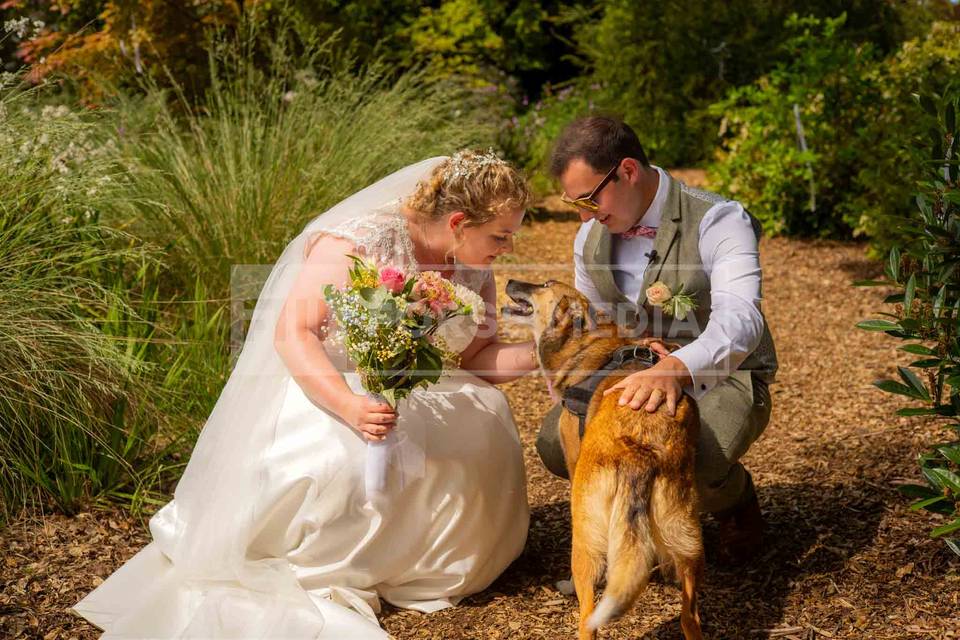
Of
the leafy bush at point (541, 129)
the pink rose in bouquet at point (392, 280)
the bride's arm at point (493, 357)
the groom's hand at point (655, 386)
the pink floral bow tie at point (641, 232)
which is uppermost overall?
the pink rose in bouquet at point (392, 280)

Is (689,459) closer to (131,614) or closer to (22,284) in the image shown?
(131,614)

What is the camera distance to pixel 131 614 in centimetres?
340

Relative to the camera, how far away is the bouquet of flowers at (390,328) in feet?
10.7

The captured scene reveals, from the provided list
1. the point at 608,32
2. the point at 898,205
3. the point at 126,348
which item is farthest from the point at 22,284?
the point at 608,32

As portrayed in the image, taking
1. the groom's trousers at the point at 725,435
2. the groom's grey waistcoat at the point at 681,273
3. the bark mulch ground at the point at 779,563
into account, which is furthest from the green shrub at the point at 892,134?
the groom's trousers at the point at 725,435

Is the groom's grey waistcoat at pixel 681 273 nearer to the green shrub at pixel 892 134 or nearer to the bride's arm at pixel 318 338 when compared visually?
the bride's arm at pixel 318 338

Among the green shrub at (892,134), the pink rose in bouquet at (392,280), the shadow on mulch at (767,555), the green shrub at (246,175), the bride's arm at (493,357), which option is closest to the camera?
the pink rose in bouquet at (392,280)

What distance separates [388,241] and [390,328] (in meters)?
0.56

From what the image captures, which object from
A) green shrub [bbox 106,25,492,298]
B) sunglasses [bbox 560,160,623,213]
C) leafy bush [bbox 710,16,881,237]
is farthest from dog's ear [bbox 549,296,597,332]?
leafy bush [bbox 710,16,881,237]

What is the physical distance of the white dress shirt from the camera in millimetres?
3379

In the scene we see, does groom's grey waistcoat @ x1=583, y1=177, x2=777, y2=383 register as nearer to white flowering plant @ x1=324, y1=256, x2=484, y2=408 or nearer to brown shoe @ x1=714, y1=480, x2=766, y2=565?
brown shoe @ x1=714, y1=480, x2=766, y2=565

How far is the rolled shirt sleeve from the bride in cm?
81

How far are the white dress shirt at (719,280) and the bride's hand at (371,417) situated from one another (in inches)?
43.4

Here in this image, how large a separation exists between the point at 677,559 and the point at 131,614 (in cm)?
204
